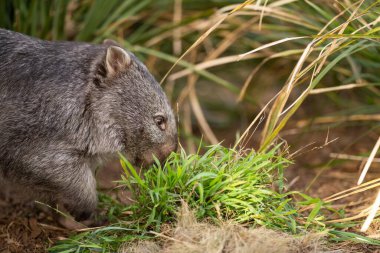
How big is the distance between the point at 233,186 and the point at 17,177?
4.44 ft

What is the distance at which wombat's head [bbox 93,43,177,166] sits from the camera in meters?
3.90

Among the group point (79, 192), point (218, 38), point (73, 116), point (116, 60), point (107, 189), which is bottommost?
point (107, 189)

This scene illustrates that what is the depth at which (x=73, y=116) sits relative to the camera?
3.79m

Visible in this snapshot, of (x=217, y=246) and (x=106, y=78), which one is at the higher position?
(x=106, y=78)

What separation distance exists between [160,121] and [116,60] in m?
0.48

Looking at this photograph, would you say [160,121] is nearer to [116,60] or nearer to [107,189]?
[116,60]


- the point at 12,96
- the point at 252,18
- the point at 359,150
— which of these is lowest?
the point at 359,150

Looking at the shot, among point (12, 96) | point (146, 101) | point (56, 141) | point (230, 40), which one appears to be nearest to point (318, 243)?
point (146, 101)

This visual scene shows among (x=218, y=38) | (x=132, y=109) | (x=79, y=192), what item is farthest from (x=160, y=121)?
(x=218, y=38)

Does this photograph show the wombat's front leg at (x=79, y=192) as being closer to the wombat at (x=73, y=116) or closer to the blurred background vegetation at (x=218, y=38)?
the wombat at (x=73, y=116)

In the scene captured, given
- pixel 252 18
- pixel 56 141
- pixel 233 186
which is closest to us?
pixel 233 186

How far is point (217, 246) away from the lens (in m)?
3.13

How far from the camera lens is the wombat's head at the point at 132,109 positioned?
3.90 metres

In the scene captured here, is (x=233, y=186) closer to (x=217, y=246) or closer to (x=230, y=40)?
(x=217, y=246)
